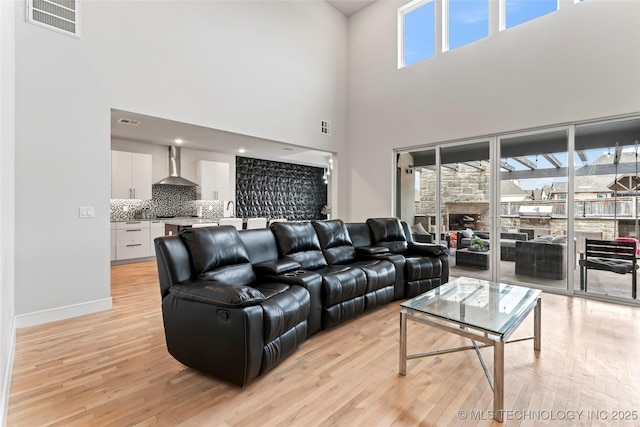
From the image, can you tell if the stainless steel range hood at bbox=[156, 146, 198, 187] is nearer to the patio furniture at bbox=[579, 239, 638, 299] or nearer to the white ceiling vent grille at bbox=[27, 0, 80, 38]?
the white ceiling vent grille at bbox=[27, 0, 80, 38]

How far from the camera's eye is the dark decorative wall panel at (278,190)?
852 cm

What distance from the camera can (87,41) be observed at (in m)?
3.37

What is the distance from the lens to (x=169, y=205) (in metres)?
7.39

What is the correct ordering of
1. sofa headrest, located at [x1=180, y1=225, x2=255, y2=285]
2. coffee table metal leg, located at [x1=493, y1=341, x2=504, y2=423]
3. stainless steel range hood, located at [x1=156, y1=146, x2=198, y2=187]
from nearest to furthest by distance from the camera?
coffee table metal leg, located at [x1=493, y1=341, x2=504, y2=423] < sofa headrest, located at [x1=180, y1=225, x2=255, y2=285] < stainless steel range hood, located at [x1=156, y1=146, x2=198, y2=187]

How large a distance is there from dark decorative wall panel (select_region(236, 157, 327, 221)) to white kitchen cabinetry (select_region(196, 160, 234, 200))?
0.53 meters

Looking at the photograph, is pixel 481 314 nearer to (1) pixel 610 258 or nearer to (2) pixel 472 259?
(1) pixel 610 258

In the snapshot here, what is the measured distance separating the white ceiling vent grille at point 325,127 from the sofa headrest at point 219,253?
13.0ft

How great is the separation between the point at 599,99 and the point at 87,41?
605 centimetres

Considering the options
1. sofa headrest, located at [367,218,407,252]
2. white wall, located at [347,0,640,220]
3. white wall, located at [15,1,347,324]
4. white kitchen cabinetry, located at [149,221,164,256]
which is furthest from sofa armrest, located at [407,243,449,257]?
white kitchen cabinetry, located at [149,221,164,256]

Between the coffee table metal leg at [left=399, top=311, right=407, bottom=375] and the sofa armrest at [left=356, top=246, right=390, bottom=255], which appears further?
the sofa armrest at [left=356, top=246, right=390, bottom=255]

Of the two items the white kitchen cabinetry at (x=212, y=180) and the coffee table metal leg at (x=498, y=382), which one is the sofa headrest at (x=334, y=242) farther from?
the white kitchen cabinetry at (x=212, y=180)

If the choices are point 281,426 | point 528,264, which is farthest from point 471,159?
point 281,426

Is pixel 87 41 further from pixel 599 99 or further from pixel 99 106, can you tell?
pixel 599 99

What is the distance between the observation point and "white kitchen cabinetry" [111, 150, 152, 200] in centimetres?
618
